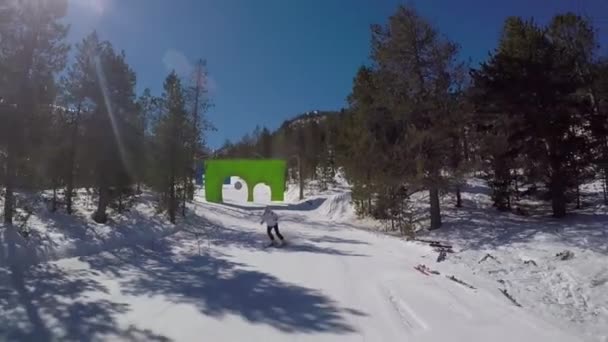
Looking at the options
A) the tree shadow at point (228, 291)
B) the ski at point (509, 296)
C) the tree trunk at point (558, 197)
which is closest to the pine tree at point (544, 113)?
the tree trunk at point (558, 197)

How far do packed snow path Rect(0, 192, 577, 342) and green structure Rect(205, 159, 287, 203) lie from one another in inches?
1073

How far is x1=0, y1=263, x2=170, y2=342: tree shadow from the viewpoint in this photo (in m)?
4.88

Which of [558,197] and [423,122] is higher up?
[423,122]

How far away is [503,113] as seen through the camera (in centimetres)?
1620

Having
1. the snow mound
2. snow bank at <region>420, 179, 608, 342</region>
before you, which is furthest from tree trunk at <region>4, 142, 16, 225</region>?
the snow mound

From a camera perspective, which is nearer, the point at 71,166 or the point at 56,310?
the point at 56,310

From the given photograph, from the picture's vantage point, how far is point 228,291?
7098 mm

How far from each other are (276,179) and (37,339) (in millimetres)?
36629

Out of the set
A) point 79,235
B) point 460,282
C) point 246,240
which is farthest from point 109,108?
point 460,282

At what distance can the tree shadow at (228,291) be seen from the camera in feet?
18.3

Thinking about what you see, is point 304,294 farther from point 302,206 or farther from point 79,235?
point 302,206

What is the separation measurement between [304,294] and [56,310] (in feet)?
12.8

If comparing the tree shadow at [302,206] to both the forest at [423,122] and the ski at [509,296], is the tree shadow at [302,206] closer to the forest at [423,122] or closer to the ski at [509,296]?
the forest at [423,122]

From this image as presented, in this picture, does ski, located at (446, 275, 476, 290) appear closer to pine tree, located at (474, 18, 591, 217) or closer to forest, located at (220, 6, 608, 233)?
forest, located at (220, 6, 608, 233)
